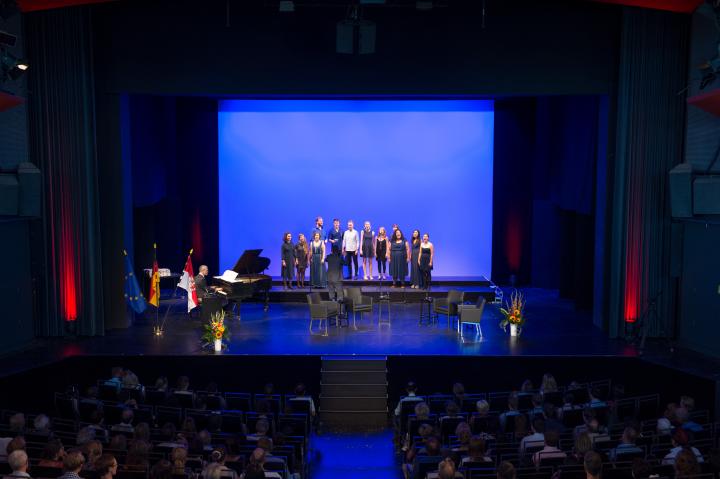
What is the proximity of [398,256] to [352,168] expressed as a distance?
9.39ft

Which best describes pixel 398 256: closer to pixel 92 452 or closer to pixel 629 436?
pixel 629 436

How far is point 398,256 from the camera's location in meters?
17.1

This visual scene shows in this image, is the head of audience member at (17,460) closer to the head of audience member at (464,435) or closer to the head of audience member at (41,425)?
the head of audience member at (41,425)

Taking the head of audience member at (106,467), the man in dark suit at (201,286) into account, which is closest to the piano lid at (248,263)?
the man in dark suit at (201,286)

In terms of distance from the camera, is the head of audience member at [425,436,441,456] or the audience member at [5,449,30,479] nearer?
the audience member at [5,449,30,479]

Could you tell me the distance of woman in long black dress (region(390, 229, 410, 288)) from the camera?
17047mm

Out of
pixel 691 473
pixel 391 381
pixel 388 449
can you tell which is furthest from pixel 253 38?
pixel 691 473

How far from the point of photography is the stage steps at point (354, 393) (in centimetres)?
1184

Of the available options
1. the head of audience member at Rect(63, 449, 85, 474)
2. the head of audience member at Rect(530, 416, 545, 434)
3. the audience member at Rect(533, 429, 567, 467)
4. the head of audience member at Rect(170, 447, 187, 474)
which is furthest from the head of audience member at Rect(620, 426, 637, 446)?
the head of audience member at Rect(63, 449, 85, 474)

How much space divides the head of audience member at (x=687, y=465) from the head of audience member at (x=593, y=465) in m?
0.73

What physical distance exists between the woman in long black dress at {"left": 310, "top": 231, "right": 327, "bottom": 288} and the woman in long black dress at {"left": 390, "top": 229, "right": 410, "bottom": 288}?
1.52 metres

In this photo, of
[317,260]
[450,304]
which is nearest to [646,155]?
[450,304]

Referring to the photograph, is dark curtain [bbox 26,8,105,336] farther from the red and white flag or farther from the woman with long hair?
the woman with long hair

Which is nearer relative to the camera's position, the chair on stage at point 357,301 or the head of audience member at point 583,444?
the head of audience member at point 583,444
